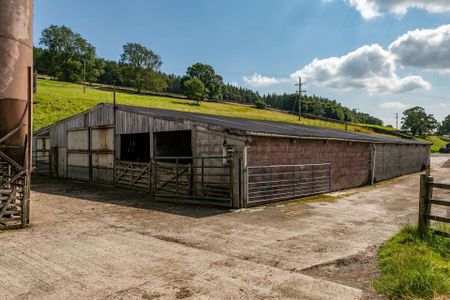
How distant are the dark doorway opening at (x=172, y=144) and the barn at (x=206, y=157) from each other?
0.16ft

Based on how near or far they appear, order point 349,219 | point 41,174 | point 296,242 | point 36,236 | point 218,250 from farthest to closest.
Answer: point 41,174 < point 349,219 < point 36,236 < point 296,242 < point 218,250

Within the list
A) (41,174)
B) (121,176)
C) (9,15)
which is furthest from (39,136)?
(9,15)

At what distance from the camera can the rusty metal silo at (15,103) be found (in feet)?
31.4

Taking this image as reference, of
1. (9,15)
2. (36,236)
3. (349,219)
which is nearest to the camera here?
(36,236)

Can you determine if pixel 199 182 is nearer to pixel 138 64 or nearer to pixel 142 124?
pixel 142 124

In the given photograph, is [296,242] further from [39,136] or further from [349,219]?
[39,136]

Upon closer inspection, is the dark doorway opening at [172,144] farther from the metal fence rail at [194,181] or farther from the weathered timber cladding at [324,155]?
the weathered timber cladding at [324,155]

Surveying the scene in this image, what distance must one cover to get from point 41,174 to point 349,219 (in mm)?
23049

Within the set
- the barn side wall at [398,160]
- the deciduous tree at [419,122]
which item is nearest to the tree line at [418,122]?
the deciduous tree at [419,122]

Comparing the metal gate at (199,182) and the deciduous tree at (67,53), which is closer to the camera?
the metal gate at (199,182)

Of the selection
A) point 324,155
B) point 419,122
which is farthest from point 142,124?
point 419,122

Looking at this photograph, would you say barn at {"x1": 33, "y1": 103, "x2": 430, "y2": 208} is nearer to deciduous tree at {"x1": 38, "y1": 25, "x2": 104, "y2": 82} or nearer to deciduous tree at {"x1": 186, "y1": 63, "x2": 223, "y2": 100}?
deciduous tree at {"x1": 38, "y1": 25, "x2": 104, "y2": 82}

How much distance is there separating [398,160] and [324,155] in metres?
12.9

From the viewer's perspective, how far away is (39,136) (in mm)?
26156
